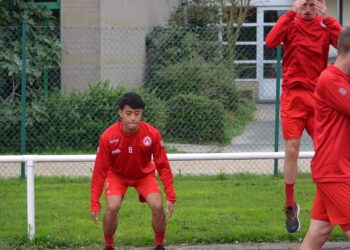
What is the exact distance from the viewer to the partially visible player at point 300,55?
7.80m

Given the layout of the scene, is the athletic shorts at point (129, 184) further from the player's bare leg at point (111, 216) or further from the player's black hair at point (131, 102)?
the player's black hair at point (131, 102)

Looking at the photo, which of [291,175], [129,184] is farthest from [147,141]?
[291,175]

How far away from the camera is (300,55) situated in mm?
7852

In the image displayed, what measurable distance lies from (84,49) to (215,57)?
3127 millimetres

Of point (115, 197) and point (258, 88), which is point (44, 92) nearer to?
point (258, 88)

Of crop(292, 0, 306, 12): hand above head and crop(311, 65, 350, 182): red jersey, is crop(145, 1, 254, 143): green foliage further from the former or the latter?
crop(311, 65, 350, 182): red jersey

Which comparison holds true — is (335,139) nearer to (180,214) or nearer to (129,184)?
(129,184)

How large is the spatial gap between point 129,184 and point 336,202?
2.65 m

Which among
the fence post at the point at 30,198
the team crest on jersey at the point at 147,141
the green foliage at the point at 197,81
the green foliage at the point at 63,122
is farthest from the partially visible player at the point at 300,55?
the green foliage at the point at 63,122

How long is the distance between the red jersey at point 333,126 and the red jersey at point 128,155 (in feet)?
6.95

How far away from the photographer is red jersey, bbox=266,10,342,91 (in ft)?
25.6

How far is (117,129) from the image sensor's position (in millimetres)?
7438

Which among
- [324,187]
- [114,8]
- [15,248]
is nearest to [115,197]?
[15,248]

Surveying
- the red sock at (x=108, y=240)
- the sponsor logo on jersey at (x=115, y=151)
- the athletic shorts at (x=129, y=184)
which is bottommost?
the red sock at (x=108, y=240)
